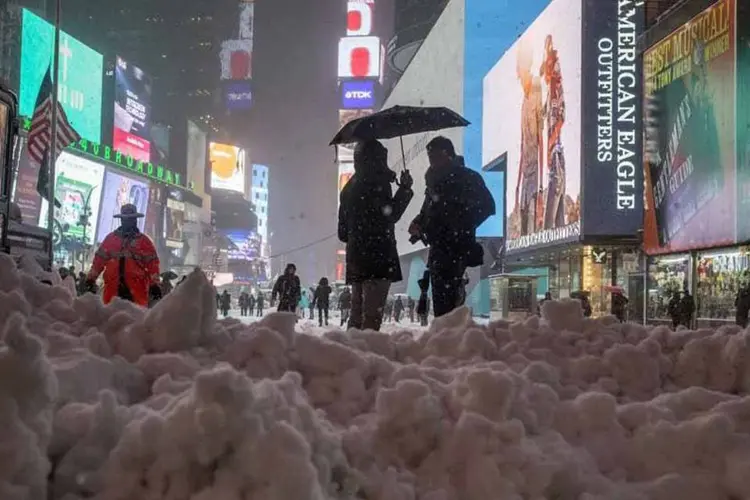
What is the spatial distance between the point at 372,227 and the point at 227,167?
108565mm

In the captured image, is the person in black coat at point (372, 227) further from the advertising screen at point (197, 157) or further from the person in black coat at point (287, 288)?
the advertising screen at point (197, 157)

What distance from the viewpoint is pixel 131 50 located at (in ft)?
314

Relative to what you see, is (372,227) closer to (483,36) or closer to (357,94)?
(483,36)

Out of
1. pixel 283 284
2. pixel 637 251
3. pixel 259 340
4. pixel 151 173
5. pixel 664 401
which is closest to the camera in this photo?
pixel 664 401

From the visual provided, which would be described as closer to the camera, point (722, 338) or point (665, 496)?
point (665, 496)

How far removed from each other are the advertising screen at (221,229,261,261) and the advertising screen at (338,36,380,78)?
38884 mm

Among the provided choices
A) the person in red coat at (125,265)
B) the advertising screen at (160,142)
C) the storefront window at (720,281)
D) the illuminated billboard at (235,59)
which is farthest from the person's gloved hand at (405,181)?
the illuminated billboard at (235,59)

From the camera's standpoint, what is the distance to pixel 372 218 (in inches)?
259

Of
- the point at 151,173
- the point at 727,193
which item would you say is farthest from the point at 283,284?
the point at 151,173

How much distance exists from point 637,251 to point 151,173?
2267 inches

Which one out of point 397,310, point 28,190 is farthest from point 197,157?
point 397,310

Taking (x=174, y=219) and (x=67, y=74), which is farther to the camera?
(x=174, y=219)

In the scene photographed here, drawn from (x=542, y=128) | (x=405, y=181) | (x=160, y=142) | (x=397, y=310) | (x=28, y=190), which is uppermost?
(x=160, y=142)

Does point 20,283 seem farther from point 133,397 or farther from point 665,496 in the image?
point 665,496
